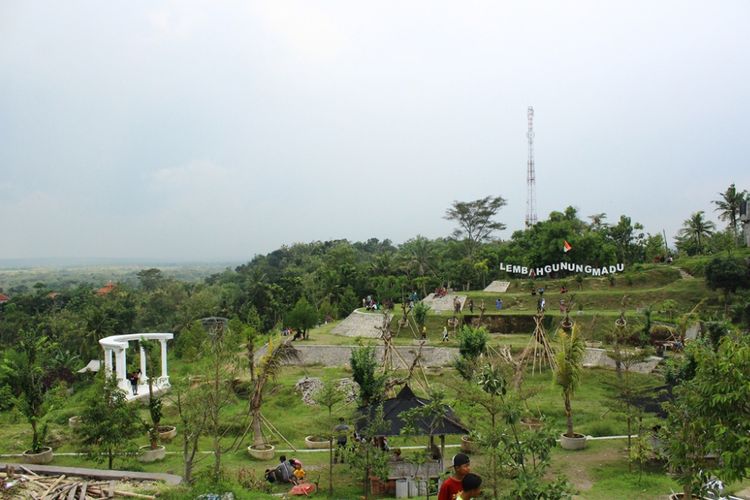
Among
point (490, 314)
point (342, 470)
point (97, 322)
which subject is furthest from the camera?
point (97, 322)

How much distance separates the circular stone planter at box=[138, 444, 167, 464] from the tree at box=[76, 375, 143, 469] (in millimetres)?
574

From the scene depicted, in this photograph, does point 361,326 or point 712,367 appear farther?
point 361,326

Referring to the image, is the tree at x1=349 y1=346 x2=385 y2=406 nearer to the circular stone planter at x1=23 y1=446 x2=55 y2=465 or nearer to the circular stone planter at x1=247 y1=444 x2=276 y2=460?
the circular stone planter at x1=247 y1=444 x2=276 y2=460

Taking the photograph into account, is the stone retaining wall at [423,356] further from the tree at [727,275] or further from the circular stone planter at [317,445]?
the tree at [727,275]

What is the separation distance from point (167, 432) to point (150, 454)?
259 centimetres

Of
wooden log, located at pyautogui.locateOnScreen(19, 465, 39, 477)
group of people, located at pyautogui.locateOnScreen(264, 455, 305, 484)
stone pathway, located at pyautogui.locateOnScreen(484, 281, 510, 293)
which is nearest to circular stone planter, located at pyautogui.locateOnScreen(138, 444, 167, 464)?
wooden log, located at pyautogui.locateOnScreen(19, 465, 39, 477)

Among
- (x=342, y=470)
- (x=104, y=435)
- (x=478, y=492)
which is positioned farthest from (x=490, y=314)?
(x=478, y=492)

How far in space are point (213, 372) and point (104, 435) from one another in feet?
9.95

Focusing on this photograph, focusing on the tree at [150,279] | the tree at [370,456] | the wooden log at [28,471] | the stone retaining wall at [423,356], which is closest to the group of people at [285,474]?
the tree at [370,456]

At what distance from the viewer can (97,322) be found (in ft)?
128

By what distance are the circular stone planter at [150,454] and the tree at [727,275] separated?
2926 cm

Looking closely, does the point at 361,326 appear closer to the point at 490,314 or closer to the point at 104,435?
the point at 490,314

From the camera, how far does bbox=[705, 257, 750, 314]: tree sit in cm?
3253

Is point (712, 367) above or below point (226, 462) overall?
above
